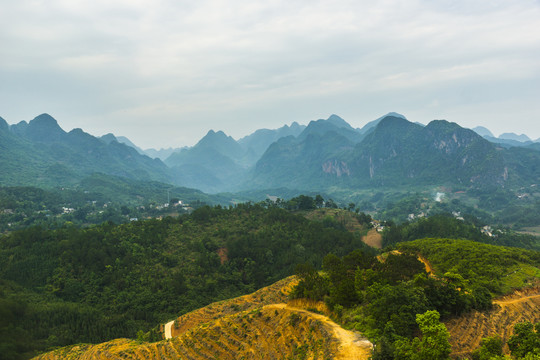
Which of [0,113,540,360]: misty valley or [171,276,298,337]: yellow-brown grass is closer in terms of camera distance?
[0,113,540,360]: misty valley

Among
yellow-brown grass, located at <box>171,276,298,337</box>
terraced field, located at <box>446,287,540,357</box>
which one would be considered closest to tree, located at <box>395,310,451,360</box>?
terraced field, located at <box>446,287,540,357</box>

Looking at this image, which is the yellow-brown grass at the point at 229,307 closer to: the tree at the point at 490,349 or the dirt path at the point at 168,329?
the dirt path at the point at 168,329

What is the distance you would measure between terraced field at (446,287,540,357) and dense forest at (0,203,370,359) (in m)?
32.0

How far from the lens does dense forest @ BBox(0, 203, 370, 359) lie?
3628 centimetres

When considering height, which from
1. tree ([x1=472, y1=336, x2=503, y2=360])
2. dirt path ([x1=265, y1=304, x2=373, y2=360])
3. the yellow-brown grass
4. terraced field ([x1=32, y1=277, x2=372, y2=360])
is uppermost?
tree ([x1=472, y1=336, x2=503, y2=360])

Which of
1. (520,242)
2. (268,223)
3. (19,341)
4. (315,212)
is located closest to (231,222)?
(268,223)

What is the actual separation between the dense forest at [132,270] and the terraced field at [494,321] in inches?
1259

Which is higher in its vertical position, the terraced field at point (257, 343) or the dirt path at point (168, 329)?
the terraced field at point (257, 343)

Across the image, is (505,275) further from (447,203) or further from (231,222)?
(447,203)

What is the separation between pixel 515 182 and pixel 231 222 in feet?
599

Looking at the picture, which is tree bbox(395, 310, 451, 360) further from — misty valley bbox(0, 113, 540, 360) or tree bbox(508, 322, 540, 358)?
tree bbox(508, 322, 540, 358)

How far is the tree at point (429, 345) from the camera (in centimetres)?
1352

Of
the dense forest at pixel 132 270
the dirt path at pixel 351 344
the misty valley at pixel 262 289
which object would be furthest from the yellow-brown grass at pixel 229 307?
the dirt path at pixel 351 344

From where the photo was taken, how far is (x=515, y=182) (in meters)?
165
